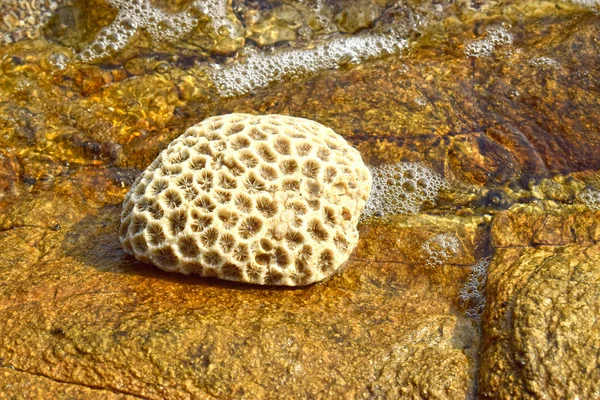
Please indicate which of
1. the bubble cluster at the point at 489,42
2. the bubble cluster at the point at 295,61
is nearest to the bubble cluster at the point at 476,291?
the bubble cluster at the point at 489,42

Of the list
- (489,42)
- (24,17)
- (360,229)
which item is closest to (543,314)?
(360,229)

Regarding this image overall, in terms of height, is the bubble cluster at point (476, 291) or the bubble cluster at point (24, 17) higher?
the bubble cluster at point (24, 17)

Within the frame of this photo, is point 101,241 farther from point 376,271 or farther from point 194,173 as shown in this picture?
point 376,271

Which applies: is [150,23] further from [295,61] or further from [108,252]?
[108,252]

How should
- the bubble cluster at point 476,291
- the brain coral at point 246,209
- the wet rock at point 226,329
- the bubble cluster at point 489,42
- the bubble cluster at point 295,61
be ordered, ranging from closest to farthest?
the wet rock at point 226,329 < the brain coral at point 246,209 < the bubble cluster at point 476,291 < the bubble cluster at point 489,42 < the bubble cluster at point 295,61

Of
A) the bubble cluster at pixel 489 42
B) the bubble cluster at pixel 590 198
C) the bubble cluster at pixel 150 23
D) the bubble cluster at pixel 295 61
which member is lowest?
the bubble cluster at pixel 590 198

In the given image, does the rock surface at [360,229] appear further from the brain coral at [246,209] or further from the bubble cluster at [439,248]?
the brain coral at [246,209]
